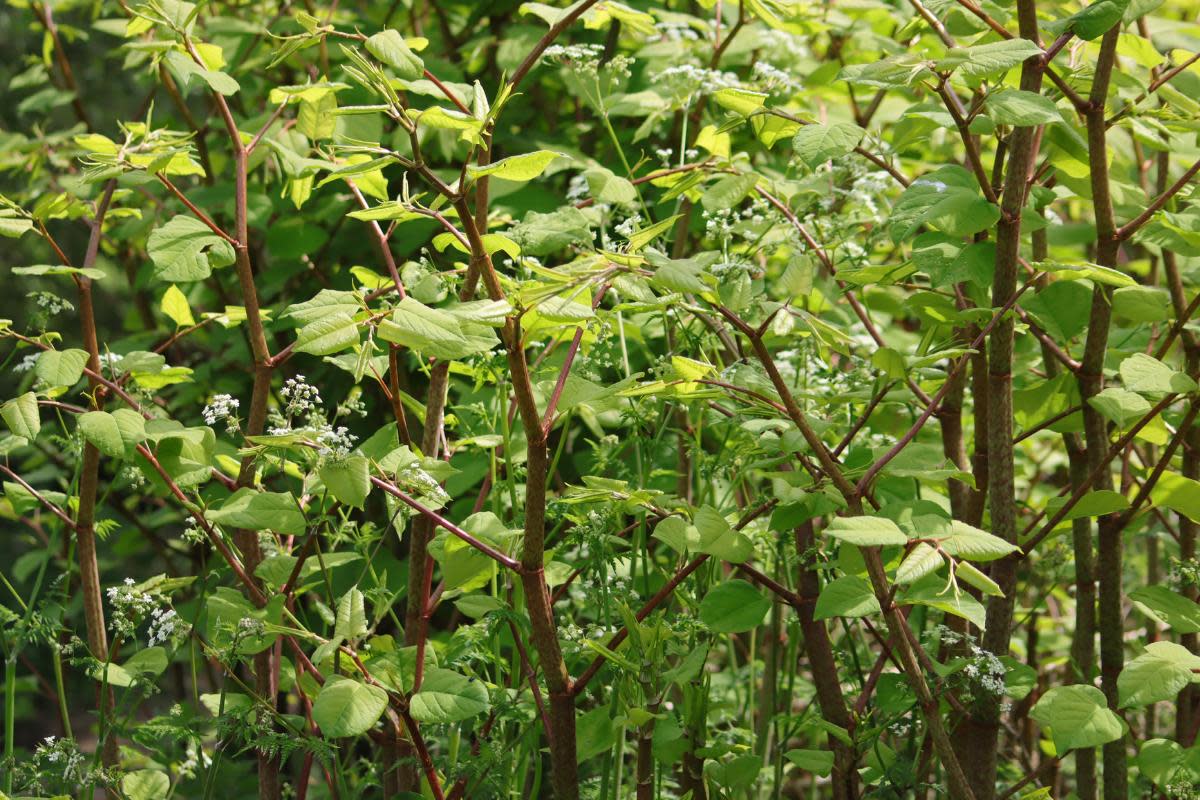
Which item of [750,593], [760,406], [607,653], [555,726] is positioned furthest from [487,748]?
[760,406]

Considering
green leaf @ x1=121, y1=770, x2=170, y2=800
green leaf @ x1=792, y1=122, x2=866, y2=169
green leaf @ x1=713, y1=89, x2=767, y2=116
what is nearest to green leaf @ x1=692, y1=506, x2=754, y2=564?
green leaf @ x1=792, y1=122, x2=866, y2=169

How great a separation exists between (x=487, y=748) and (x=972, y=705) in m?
0.55

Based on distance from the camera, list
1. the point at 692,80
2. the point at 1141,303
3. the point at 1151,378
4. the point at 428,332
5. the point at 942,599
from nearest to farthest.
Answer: the point at 428,332 → the point at 942,599 → the point at 1151,378 → the point at 1141,303 → the point at 692,80

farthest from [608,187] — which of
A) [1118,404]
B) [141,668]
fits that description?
[141,668]

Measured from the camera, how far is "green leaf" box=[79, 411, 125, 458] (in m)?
1.11

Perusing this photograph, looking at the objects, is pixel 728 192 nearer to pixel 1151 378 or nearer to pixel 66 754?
pixel 1151 378

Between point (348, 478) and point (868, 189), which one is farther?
point (868, 189)

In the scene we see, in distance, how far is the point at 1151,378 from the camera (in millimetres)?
1076

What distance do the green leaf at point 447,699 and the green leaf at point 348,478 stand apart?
21 cm

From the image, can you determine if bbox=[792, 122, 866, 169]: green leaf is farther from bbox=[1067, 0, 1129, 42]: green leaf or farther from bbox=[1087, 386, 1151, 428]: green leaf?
bbox=[1087, 386, 1151, 428]: green leaf

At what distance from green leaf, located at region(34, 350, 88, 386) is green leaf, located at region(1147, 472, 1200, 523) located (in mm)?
1137

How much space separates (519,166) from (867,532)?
43cm

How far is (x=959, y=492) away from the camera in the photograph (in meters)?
1.46

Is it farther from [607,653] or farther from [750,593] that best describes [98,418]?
[750,593]
